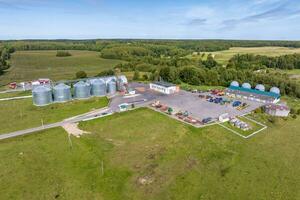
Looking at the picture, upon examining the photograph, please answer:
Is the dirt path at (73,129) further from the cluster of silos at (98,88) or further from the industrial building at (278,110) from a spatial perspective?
the industrial building at (278,110)

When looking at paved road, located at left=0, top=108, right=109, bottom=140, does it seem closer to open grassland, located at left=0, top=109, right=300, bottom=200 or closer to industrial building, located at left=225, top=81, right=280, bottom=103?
open grassland, located at left=0, top=109, right=300, bottom=200

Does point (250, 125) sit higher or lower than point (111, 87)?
lower

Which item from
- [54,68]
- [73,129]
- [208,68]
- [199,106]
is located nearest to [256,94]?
[199,106]

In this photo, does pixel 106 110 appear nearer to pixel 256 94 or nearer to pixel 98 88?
pixel 98 88

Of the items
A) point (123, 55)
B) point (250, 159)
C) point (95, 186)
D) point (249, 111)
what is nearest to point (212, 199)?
point (250, 159)

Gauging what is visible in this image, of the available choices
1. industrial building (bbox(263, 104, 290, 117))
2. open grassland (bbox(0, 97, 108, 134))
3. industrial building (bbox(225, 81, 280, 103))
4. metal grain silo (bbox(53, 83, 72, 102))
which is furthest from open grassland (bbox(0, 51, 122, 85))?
industrial building (bbox(263, 104, 290, 117))
